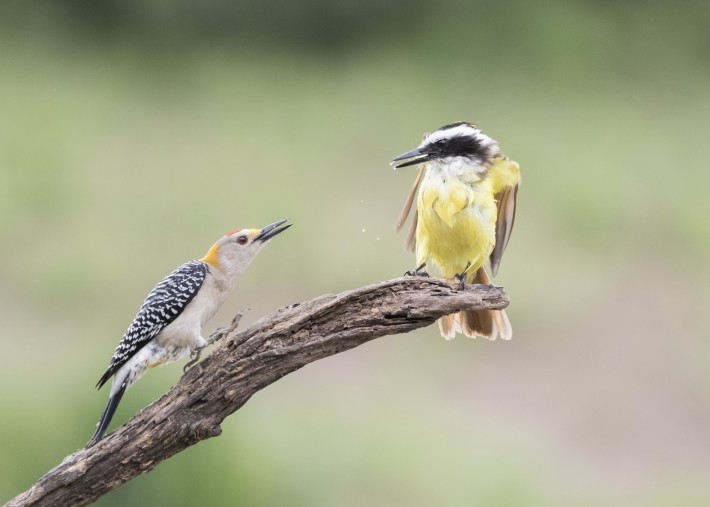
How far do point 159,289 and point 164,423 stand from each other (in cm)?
42

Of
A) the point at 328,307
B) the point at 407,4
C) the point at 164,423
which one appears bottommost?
the point at 164,423

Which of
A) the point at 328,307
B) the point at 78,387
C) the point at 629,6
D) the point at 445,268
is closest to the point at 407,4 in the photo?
the point at 629,6

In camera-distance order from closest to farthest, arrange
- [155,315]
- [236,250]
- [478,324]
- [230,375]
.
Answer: [230,375], [155,315], [236,250], [478,324]

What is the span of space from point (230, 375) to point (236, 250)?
0.43m

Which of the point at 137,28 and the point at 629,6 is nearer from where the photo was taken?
the point at 137,28

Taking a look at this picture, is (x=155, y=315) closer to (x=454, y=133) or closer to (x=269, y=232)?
(x=269, y=232)

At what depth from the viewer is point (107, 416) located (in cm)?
304

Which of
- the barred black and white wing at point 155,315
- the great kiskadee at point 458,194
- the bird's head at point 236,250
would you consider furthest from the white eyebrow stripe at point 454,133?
the barred black and white wing at point 155,315

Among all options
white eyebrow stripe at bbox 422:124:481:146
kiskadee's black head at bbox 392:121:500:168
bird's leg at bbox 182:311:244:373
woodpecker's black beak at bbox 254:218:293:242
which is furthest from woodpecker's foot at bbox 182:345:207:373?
white eyebrow stripe at bbox 422:124:481:146

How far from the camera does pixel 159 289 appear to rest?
3.19m

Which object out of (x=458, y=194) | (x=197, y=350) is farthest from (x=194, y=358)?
(x=458, y=194)

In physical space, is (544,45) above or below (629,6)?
below

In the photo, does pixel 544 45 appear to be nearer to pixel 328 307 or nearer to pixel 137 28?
pixel 137 28

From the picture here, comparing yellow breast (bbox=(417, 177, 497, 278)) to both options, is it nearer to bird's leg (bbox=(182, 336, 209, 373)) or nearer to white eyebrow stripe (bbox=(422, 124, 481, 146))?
white eyebrow stripe (bbox=(422, 124, 481, 146))
